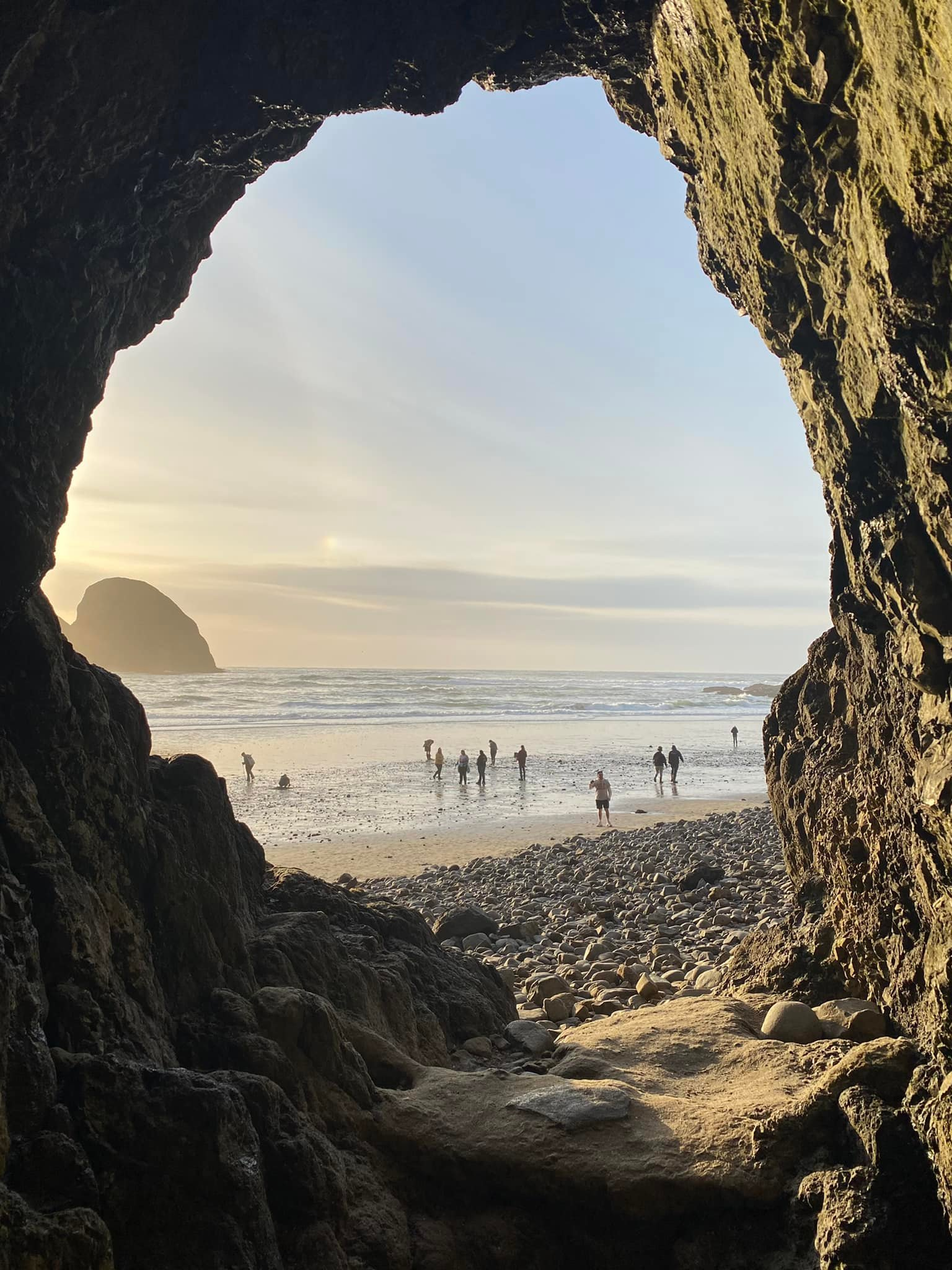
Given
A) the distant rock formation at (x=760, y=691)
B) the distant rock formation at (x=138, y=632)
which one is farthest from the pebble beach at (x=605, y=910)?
the distant rock formation at (x=138, y=632)

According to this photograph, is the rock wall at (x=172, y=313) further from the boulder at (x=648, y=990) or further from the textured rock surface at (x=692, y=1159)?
the boulder at (x=648, y=990)

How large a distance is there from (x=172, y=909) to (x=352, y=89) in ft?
21.7

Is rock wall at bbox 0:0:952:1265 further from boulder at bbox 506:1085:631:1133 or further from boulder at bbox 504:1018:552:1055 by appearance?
boulder at bbox 506:1085:631:1133

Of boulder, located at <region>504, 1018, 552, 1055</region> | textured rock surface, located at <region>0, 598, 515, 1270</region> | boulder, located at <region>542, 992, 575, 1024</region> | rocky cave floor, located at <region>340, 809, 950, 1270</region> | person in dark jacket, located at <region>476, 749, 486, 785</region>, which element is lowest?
person in dark jacket, located at <region>476, 749, 486, 785</region>

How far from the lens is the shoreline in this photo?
18.7 meters

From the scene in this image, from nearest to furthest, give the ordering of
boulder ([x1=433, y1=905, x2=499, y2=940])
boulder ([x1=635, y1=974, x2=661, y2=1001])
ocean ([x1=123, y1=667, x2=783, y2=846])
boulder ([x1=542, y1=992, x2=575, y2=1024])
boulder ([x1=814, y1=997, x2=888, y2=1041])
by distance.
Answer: boulder ([x1=814, y1=997, x2=888, y2=1041]), boulder ([x1=542, y1=992, x2=575, y2=1024]), boulder ([x1=635, y1=974, x2=661, y2=1001]), boulder ([x1=433, y1=905, x2=499, y2=940]), ocean ([x1=123, y1=667, x2=783, y2=846])

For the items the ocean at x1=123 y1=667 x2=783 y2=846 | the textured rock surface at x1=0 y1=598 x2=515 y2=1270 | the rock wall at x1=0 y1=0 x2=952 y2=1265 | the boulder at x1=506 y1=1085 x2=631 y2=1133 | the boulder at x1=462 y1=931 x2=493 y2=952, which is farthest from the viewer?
the ocean at x1=123 y1=667 x2=783 y2=846

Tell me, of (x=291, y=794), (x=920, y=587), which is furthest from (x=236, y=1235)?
(x=291, y=794)

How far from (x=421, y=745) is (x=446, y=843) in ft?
71.3

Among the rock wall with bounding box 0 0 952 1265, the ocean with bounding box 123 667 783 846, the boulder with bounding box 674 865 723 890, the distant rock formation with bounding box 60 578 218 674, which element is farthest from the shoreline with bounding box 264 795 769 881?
the distant rock formation with bounding box 60 578 218 674

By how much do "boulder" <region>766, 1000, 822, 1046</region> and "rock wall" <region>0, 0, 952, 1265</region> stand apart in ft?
1.89

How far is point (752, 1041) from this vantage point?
571 centimetres

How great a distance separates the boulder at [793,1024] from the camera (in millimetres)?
5832

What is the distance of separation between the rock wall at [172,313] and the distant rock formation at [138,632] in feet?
482
